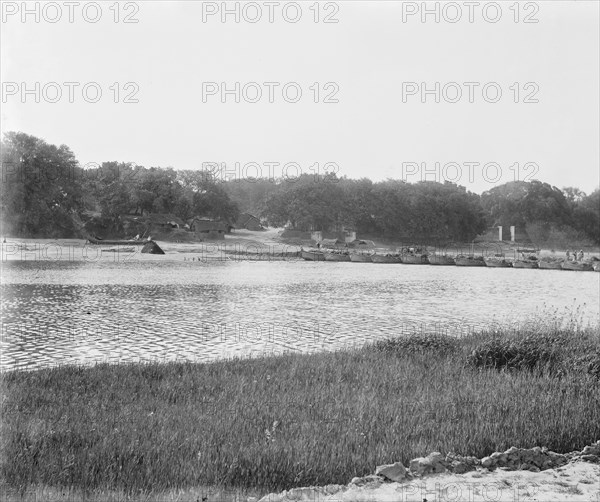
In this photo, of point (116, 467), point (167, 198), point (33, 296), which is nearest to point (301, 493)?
point (116, 467)

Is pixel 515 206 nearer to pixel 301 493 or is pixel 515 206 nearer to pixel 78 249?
pixel 78 249

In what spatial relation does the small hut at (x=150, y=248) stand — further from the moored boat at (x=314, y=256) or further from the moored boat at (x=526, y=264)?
the moored boat at (x=526, y=264)

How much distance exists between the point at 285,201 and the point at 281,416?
105 m

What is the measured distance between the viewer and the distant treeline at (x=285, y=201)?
8025 cm

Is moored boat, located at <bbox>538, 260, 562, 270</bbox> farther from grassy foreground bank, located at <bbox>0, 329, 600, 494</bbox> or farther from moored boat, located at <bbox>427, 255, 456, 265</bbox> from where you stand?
grassy foreground bank, located at <bbox>0, 329, 600, 494</bbox>

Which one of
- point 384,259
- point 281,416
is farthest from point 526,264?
point 281,416

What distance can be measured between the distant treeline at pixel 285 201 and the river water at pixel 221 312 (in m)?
30.3

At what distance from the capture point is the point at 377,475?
301 inches

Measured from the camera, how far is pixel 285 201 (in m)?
115

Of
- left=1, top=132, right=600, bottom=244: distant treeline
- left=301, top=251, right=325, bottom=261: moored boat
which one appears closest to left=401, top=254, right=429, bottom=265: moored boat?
left=301, top=251, right=325, bottom=261: moored boat

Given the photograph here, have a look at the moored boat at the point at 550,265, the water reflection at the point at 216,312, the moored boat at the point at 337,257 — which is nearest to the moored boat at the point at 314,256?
the moored boat at the point at 337,257

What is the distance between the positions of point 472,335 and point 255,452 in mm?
11871

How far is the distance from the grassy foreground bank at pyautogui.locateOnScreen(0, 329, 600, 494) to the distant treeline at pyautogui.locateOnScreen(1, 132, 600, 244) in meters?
61.3

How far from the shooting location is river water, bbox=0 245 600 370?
18.3 meters
